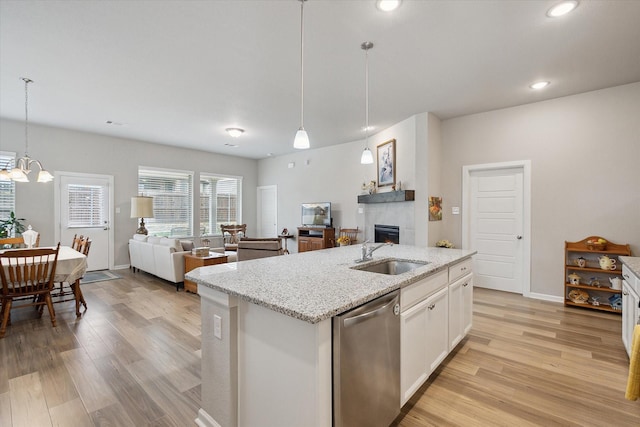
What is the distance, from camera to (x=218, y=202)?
8.02 meters

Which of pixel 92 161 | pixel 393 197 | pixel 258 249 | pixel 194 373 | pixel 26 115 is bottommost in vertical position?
pixel 194 373

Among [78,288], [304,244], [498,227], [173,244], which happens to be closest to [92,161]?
[173,244]

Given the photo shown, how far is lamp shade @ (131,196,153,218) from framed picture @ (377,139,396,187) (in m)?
4.76

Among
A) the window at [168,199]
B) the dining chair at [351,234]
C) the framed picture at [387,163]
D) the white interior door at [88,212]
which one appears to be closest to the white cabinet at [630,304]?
the framed picture at [387,163]

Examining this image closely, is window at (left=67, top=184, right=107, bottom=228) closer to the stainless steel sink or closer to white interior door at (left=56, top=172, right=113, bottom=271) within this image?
white interior door at (left=56, top=172, right=113, bottom=271)

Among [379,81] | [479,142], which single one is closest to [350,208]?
[479,142]

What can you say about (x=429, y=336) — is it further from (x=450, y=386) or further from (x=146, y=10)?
(x=146, y=10)

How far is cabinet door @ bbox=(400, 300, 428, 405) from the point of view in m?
1.71

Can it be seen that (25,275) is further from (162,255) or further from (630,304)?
(630,304)

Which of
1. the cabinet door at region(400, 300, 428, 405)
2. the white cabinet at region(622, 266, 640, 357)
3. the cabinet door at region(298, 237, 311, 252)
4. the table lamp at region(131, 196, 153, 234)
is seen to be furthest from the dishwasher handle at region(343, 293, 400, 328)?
the table lamp at region(131, 196, 153, 234)

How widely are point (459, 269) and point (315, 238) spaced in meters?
4.38

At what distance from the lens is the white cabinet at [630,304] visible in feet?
6.98

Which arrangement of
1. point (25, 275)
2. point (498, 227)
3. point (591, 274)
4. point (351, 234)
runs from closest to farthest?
Answer: 1. point (25, 275)
2. point (591, 274)
3. point (498, 227)
4. point (351, 234)

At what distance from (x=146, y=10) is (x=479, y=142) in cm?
451
